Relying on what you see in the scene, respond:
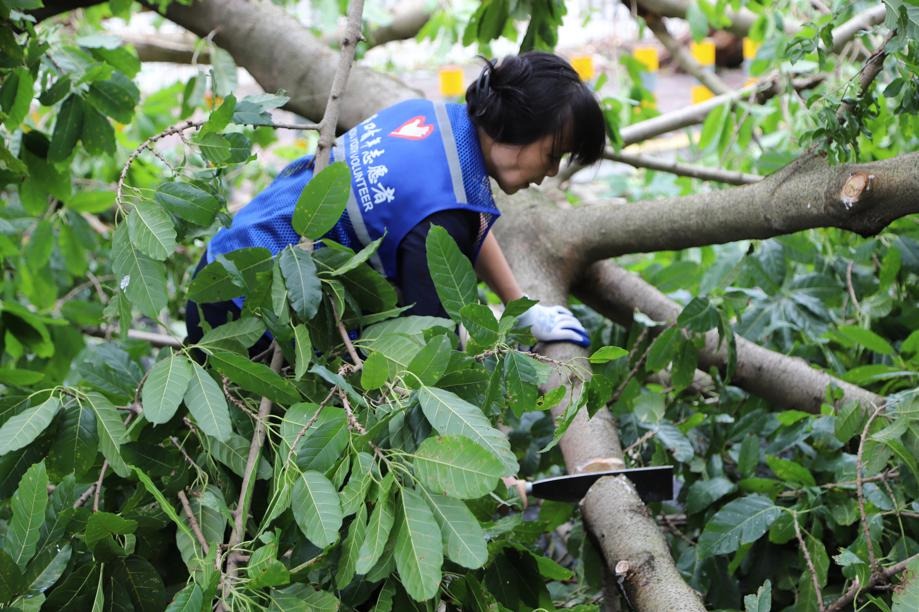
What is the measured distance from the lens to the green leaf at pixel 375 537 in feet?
3.14

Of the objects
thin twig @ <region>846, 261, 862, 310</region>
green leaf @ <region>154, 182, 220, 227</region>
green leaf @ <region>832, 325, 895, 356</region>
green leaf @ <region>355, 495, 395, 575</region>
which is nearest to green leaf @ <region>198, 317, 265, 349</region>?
green leaf @ <region>154, 182, 220, 227</region>

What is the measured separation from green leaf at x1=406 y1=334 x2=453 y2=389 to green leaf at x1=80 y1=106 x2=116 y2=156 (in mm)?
1005

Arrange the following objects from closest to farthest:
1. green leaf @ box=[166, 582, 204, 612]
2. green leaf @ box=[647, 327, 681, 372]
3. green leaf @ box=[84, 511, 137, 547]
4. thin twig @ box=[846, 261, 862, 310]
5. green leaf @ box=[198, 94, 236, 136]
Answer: green leaf @ box=[166, 582, 204, 612], green leaf @ box=[84, 511, 137, 547], green leaf @ box=[198, 94, 236, 136], green leaf @ box=[647, 327, 681, 372], thin twig @ box=[846, 261, 862, 310]

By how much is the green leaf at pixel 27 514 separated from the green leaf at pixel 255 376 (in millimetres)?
224

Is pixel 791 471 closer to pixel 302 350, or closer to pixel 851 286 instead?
pixel 851 286

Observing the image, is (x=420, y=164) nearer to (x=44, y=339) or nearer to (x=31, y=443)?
(x=31, y=443)

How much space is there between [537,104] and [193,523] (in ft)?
2.78

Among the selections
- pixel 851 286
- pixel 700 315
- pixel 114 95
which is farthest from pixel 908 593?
pixel 114 95

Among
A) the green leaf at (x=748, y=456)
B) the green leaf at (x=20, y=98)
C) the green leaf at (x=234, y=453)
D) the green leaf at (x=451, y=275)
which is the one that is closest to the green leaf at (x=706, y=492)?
the green leaf at (x=748, y=456)

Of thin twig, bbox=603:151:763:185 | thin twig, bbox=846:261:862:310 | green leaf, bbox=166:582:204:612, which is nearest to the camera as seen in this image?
green leaf, bbox=166:582:204:612

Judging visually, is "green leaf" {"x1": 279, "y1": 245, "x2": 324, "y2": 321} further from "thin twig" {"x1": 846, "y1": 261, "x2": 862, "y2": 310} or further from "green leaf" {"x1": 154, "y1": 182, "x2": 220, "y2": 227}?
"thin twig" {"x1": 846, "y1": 261, "x2": 862, "y2": 310}

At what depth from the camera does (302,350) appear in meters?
1.15

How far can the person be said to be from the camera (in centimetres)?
151

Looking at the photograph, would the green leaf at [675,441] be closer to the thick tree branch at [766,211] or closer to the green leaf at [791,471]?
the green leaf at [791,471]
